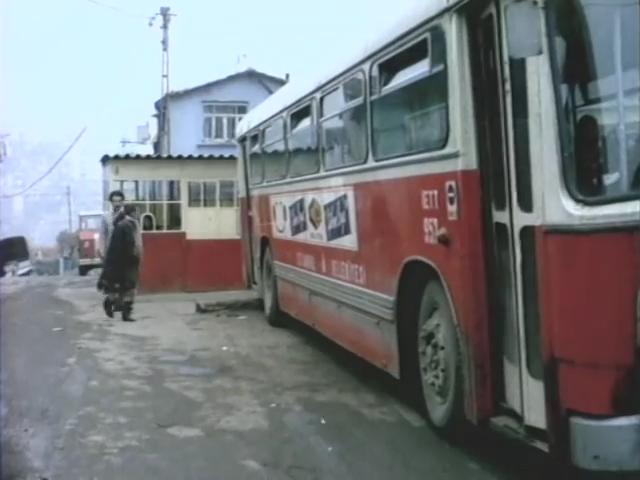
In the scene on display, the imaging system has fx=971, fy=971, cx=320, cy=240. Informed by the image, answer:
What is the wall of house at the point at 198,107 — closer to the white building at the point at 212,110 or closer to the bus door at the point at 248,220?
the white building at the point at 212,110

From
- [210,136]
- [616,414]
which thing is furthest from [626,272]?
[210,136]

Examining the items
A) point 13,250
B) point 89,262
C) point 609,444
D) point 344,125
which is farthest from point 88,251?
point 609,444

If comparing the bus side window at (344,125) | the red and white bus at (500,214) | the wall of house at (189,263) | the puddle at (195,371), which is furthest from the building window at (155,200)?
the red and white bus at (500,214)

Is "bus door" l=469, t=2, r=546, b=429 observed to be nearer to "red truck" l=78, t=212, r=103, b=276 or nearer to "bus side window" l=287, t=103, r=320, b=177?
"bus side window" l=287, t=103, r=320, b=177

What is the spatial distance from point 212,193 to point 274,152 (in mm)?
11067

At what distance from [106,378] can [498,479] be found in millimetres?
4331

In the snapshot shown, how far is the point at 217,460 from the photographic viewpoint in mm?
5812

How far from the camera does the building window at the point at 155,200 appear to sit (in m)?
20.8

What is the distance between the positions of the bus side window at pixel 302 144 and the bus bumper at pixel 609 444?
4890mm

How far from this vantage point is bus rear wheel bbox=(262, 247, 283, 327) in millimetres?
11820

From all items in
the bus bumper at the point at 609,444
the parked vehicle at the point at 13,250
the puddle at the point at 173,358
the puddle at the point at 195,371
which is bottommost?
the puddle at the point at 195,371

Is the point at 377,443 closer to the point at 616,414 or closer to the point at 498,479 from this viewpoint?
the point at 498,479

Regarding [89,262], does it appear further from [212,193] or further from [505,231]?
[505,231]

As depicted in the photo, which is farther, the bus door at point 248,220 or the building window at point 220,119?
the building window at point 220,119
